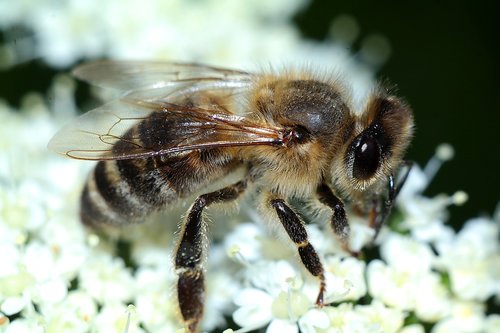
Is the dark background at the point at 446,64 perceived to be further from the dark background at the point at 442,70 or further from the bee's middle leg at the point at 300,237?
the bee's middle leg at the point at 300,237

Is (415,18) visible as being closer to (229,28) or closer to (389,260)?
(229,28)

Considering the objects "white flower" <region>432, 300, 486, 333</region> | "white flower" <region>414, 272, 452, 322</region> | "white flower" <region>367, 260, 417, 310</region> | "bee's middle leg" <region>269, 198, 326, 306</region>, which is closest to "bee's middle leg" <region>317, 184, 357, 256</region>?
"bee's middle leg" <region>269, 198, 326, 306</region>

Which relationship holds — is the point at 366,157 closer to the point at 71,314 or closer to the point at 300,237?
the point at 300,237

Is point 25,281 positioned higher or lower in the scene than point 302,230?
lower

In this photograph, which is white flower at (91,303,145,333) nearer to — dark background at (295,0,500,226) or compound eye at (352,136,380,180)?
compound eye at (352,136,380,180)

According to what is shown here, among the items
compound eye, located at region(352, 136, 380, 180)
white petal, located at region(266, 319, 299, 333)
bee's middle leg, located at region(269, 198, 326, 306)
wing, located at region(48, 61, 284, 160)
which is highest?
compound eye, located at region(352, 136, 380, 180)

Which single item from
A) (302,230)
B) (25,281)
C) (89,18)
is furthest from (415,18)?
(25,281)

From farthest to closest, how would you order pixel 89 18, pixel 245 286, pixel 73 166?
pixel 89 18
pixel 73 166
pixel 245 286
